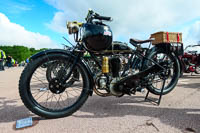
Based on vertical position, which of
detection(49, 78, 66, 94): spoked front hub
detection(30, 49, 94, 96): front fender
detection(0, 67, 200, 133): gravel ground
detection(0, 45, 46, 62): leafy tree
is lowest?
detection(0, 67, 200, 133): gravel ground

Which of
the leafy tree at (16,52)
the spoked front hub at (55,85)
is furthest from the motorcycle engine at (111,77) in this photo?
the leafy tree at (16,52)

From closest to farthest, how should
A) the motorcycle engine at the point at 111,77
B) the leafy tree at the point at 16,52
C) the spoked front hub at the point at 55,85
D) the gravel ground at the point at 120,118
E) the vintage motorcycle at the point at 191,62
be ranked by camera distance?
the gravel ground at the point at 120,118, the spoked front hub at the point at 55,85, the motorcycle engine at the point at 111,77, the vintage motorcycle at the point at 191,62, the leafy tree at the point at 16,52

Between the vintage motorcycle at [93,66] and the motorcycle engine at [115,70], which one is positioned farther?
the motorcycle engine at [115,70]

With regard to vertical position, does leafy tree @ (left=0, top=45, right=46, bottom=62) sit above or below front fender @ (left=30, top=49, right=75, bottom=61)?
above

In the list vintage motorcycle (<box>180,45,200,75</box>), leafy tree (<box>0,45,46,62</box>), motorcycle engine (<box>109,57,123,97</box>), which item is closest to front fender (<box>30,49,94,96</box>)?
motorcycle engine (<box>109,57,123,97</box>)

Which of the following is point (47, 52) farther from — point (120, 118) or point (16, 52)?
point (16, 52)

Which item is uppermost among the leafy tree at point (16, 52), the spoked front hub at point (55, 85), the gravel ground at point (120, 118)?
the leafy tree at point (16, 52)

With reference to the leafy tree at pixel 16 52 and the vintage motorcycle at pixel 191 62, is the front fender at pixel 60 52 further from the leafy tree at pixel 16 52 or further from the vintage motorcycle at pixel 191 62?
the leafy tree at pixel 16 52

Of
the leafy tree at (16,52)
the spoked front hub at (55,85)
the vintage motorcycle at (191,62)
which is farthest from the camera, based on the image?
the leafy tree at (16,52)

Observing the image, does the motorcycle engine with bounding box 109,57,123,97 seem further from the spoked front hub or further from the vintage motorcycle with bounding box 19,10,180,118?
the spoked front hub

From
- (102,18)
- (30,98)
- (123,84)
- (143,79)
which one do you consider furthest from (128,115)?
(102,18)

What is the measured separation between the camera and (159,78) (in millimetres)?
2434

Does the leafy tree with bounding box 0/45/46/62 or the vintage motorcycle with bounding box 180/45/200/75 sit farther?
the leafy tree with bounding box 0/45/46/62

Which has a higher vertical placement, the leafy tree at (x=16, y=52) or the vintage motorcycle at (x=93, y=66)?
the leafy tree at (x=16, y=52)
